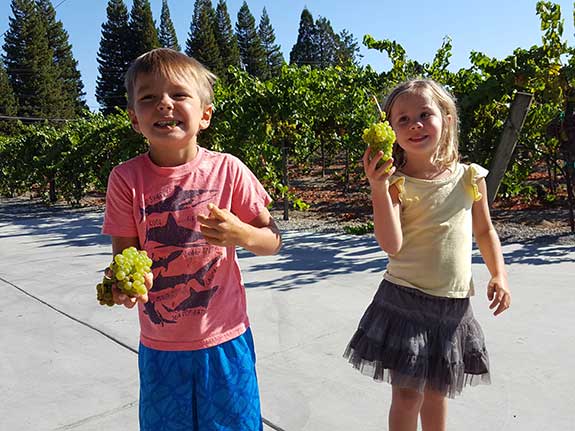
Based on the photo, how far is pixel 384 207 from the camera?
67.4 inches

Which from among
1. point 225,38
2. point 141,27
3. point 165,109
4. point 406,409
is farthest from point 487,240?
point 225,38

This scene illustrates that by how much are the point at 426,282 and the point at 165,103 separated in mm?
1057

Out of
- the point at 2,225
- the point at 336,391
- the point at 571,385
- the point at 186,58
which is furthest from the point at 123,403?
the point at 2,225

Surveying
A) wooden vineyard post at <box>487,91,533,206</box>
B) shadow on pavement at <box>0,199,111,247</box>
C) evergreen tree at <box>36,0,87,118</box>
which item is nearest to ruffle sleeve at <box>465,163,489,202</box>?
wooden vineyard post at <box>487,91,533,206</box>

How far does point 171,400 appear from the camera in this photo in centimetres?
162

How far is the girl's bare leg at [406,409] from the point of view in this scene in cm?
186

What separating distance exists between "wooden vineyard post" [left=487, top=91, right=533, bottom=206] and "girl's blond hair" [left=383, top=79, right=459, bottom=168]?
4047 millimetres

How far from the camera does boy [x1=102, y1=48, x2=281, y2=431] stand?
161 cm

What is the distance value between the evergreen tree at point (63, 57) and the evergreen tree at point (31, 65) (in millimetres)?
1041

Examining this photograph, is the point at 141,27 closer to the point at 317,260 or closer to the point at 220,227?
the point at 317,260

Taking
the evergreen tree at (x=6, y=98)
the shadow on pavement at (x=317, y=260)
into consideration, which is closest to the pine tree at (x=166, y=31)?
the evergreen tree at (x=6, y=98)

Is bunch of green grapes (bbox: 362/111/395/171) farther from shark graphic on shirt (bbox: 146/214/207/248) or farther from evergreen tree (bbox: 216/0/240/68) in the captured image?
evergreen tree (bbox: 216/0/240/68)

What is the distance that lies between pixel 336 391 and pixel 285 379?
29 cm

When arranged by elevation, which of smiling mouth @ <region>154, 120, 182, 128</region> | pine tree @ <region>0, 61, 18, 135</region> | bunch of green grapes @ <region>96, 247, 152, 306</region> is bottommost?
bunch of green grapes @ <region>96, 247, 152, 306</region>
